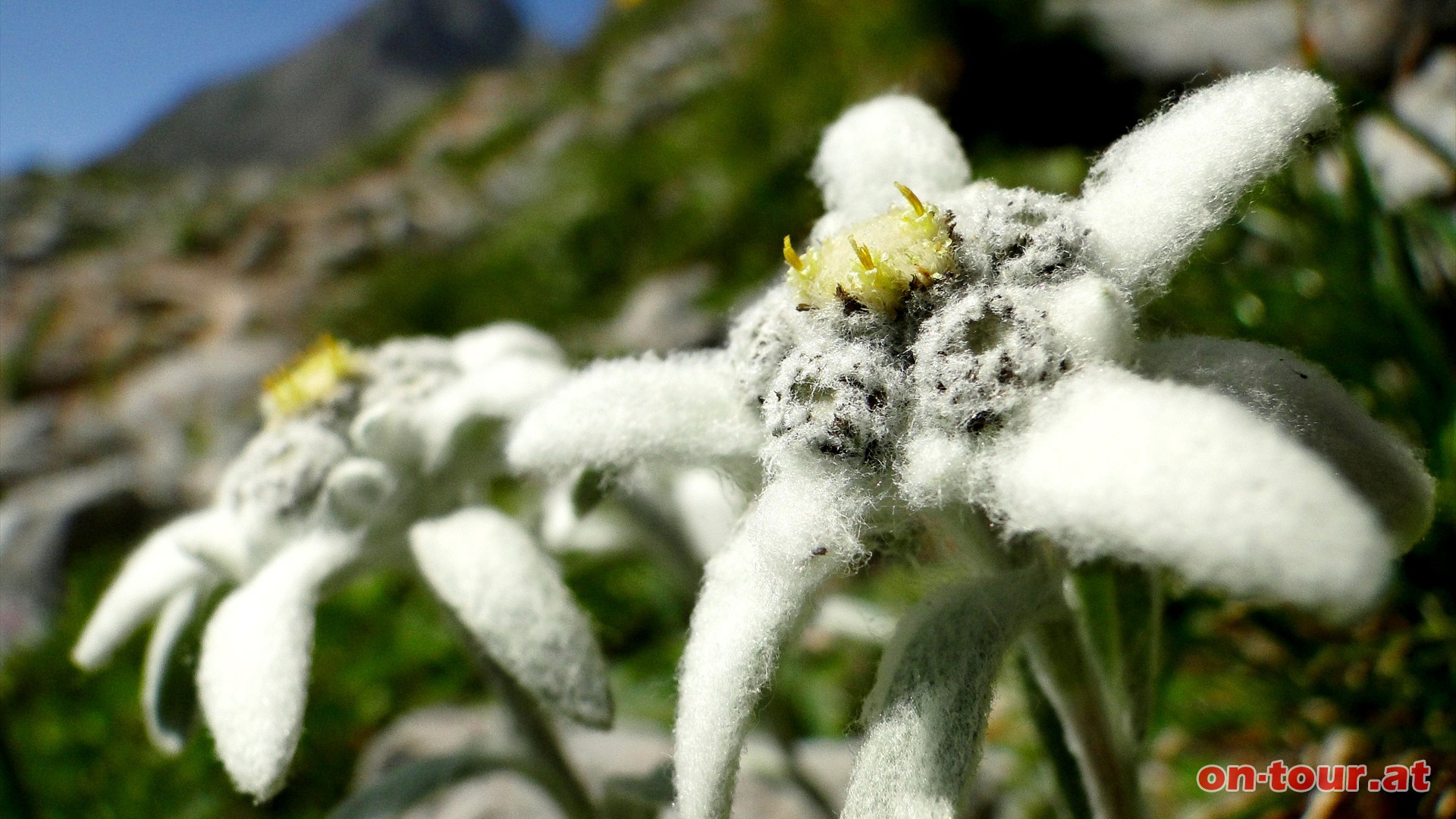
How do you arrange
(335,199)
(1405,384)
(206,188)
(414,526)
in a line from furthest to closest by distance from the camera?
(206,188)
(335,199)
(1405,384)
(414,526)

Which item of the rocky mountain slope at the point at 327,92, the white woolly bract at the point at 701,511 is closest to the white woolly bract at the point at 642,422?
the white woolly bract at the point at 701,511

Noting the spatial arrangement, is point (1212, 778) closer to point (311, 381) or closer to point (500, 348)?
point (500, 348)

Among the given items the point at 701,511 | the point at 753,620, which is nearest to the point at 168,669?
the point at 701,511

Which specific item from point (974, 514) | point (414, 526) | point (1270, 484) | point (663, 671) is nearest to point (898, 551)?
point (974, 514)

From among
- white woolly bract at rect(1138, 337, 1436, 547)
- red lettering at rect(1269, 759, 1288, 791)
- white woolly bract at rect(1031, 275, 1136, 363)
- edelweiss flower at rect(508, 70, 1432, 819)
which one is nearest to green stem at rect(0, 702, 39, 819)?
edelweiss flower at rect(508, 70, 1432, 819)

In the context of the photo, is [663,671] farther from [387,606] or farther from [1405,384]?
[1405,384]

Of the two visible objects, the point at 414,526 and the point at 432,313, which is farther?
the point at 432,313
